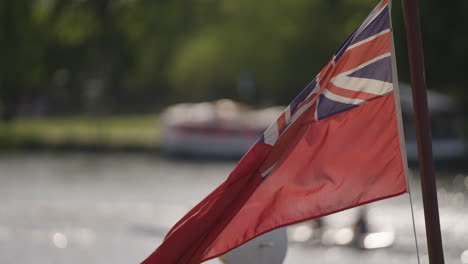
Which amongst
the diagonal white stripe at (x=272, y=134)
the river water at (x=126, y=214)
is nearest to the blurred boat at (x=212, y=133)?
the river water at (x=126, y=214)

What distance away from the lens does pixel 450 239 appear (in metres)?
12.2

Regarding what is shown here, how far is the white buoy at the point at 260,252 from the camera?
7.54 meters

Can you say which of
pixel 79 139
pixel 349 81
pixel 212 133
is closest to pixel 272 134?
pixel 349 81

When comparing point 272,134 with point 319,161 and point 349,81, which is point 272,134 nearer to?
point 319,161

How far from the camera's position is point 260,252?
7.59m

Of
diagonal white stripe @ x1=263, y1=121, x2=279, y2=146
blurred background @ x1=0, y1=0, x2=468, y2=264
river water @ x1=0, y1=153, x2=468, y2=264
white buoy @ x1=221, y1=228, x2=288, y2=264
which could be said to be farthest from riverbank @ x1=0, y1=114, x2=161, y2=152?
diagonal white stripe @ x1=263, y1=121, x2=279, y2=146

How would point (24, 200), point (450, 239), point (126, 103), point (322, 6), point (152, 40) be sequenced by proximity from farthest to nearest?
point (126, 103) < point (152, 40) < point (322, 6) < point (24, 200) < point (450, 239)

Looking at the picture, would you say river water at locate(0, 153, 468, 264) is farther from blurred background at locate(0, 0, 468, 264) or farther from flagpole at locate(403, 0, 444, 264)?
flagpole at locate(403, 0, 444, 264)

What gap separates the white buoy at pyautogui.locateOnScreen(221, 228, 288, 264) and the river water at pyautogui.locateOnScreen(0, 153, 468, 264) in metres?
3.44

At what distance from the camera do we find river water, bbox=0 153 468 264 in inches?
464

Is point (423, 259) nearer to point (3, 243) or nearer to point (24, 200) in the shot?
point (3, 243)

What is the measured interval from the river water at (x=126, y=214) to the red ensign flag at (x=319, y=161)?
15.7 feet

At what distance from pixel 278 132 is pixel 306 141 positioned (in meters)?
0.20

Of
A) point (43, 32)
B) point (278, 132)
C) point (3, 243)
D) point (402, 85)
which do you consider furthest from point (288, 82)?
point (278, 132)
